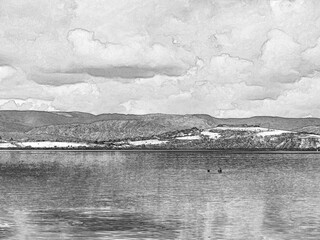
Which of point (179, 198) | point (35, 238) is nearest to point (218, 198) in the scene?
point (179, 198)

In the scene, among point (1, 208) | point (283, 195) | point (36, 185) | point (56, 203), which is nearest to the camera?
point (1, 208)

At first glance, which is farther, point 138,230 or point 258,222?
point 258,222

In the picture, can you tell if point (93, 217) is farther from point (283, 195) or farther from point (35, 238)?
point (283, 195)

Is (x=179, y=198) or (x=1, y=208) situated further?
(x=179, y=198)

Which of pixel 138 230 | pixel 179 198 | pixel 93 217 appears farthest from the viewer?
pixel 179 198

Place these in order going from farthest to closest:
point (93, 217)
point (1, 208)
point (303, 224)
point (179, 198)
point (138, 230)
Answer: point (179, 198), point (1, 208), point (93, 217), point (303, 224), point (138, 230)

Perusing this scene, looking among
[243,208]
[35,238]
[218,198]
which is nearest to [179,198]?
[218,198]

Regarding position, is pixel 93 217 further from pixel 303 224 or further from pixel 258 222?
pixel 303 224

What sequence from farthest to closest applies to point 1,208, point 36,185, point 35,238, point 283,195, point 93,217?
1. point 36,185
2. point 283,195
3. point 1,208
4. point 93,217
5. point 35,238
